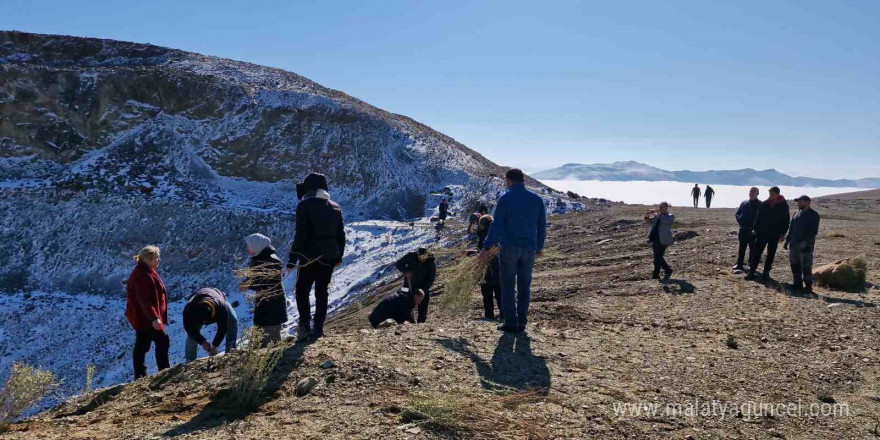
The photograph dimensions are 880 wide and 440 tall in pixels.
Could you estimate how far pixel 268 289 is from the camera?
21.0 feet

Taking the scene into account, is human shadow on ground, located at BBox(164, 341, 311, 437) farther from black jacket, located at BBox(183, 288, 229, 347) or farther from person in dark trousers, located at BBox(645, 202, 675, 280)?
person in dark trousers, located at BBox(645, 202, 675, 280)

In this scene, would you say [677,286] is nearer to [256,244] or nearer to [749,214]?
[749,214]

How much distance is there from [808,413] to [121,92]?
50510 mm

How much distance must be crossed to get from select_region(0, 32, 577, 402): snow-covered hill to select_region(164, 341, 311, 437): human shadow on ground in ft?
52.8

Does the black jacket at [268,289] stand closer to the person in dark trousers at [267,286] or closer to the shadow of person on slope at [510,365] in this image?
the person in dark trousers at [267,286]

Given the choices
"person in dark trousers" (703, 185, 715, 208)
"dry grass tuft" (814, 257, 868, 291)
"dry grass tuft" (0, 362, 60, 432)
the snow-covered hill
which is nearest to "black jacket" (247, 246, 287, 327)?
"dry grass tuft" (0, 362, 60, 432)

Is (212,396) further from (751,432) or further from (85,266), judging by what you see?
(85,266)

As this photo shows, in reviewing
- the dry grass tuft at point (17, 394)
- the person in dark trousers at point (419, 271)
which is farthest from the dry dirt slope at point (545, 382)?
the person in dark trousers at point (419, 271)

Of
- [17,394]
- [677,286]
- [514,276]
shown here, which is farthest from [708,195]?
[17,394]

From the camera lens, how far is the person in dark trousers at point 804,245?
34.5 ft

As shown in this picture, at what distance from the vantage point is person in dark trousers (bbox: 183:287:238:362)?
Answer: 6594 millimetres

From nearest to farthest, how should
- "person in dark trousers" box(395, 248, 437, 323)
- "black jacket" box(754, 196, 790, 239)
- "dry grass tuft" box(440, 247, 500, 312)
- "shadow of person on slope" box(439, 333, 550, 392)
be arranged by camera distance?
"shadow of person on slope" box(439, 333, 550, 392) < "dry grass tuft" box(440, 247, 500, 312) < "person in dark trousers" box(395, 248, 437, 323) < "black jacket" box(754, 196, 790, 239)

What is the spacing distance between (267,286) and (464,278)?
111 inches

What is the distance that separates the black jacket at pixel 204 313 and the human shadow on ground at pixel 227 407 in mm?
1592
